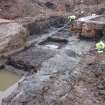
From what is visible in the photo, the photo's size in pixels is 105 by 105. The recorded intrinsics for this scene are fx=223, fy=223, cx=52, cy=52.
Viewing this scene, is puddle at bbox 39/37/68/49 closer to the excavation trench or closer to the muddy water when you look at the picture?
the excavation trench

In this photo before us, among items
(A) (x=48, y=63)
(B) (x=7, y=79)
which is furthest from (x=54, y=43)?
(B) (x=7, y=79)

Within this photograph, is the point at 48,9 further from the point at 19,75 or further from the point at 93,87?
the point at 93,87

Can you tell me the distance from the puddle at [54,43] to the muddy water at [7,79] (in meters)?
2.67

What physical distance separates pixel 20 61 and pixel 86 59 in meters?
2.62

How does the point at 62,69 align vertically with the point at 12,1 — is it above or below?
below

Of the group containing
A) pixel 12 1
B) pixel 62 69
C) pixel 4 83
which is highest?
pixel 12 1

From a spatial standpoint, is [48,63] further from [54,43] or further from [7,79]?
[54,43]

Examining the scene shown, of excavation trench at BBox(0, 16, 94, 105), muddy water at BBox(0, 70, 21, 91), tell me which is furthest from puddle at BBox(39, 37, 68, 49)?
muddy water at BBox(0, 70, 21, 91)

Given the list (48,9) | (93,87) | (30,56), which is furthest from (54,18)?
(93,87)

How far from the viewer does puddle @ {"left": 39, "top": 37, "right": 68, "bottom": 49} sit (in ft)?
32.6

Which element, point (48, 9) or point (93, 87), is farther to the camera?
point (48, 9)

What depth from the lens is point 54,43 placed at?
10.5 metres

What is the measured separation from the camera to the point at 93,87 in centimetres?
510

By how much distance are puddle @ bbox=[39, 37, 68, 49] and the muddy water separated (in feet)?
8.77
